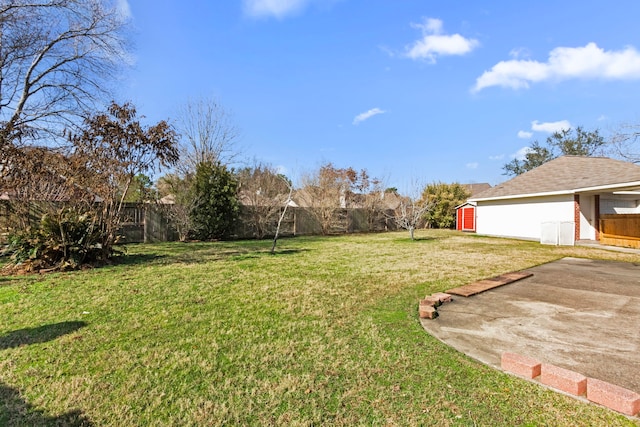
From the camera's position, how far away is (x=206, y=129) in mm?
19016

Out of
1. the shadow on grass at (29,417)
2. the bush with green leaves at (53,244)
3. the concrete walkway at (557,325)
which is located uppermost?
the bush with green leaves at (53,244)

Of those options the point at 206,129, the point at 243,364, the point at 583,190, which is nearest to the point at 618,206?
the point at 583,190

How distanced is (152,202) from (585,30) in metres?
16.7

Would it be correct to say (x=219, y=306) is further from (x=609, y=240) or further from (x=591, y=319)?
(x=609, y=240)

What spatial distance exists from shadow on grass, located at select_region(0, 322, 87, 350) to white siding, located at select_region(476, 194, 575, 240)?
1577cm

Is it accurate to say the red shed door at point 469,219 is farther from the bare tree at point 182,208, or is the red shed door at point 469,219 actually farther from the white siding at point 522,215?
the bare tree at point 182,208

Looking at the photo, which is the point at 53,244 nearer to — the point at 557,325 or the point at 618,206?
the point at 557,325

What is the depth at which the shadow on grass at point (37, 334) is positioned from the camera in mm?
2867

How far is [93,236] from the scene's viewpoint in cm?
697

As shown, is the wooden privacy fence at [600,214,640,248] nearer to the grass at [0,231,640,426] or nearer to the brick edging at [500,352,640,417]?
the grass at [0,231,640,426]

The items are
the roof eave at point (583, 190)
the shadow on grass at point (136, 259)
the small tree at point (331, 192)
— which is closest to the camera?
the shadow on grass at point (136, 259)

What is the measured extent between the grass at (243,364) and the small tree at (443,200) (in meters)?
19.3

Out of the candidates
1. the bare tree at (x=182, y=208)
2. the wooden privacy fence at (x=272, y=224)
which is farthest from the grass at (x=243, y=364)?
the bare tree at (x=182, y=208)

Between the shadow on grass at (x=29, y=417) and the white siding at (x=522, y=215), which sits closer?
the shadow on grass at (x=29, y=417)
